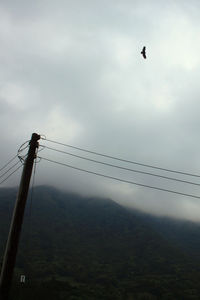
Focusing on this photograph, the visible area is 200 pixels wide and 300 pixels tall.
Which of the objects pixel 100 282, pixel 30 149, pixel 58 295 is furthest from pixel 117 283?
pixel 30 149

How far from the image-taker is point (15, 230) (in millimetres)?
13000

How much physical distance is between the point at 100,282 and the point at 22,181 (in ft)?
570

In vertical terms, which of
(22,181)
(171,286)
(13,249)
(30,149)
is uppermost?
(171,286)

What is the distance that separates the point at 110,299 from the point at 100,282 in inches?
1592

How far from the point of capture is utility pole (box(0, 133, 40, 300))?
40.1ft

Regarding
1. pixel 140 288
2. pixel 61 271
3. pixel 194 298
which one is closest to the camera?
pixel 194 298

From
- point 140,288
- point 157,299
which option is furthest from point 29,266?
point 157,299

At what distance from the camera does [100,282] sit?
569 ft

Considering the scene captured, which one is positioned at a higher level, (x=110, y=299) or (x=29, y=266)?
(x=29, y=266)

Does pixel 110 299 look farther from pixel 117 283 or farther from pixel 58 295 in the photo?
pixel 117 283

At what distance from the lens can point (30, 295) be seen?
100750 mm

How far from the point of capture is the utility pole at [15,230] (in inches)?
482

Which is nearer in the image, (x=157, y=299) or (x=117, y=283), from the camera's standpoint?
(x=157, y=299)

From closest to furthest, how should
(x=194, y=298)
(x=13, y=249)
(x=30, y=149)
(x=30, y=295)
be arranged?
(x=13, y=249) → (x=30, y=149) → (x=30, y=295) → (x=194, y=298)
